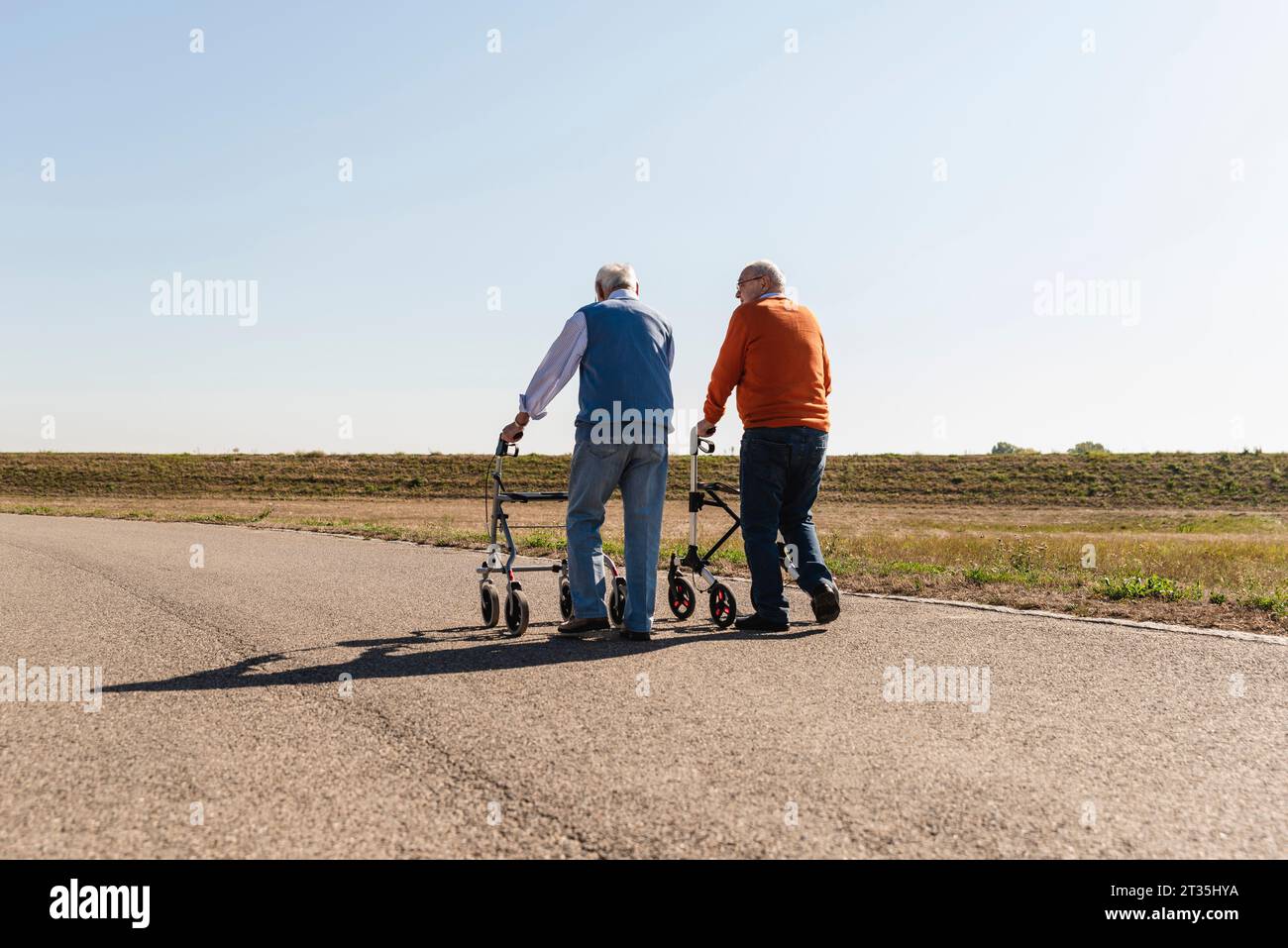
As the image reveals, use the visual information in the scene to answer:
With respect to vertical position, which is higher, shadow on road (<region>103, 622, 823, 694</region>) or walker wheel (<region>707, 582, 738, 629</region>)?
walker wheel (<region>707, 582, 738, 629</region>)

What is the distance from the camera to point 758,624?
661 cm

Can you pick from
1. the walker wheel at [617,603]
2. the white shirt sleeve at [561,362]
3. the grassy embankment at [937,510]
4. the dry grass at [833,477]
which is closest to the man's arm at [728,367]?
the white shirt sleeve at [561,362]

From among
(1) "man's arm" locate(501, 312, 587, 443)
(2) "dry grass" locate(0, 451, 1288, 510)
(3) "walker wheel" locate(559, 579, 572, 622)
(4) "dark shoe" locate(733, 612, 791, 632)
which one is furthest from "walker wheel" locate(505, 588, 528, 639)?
(2) "dry grass" locate(0, 451, 1288, 510)

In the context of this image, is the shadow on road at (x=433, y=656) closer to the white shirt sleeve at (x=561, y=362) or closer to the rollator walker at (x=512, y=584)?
the rollator walker at (x=512, y=584)

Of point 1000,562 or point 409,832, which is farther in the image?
point 1000,562

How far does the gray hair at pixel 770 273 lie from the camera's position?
6973 millimetres

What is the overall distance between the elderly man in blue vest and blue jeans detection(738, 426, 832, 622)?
0.84 meters

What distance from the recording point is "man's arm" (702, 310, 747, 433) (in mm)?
6902

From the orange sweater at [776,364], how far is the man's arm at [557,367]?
122 centimetres

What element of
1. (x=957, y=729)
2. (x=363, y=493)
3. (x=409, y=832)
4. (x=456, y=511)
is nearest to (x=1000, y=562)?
(x=957, y=729)

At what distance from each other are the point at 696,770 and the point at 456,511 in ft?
119

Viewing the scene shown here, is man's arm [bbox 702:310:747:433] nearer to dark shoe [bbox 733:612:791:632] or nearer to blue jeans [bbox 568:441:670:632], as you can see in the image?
blue jeans [bbox 568:441:670:632]

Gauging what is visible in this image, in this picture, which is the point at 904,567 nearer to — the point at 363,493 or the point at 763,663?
the point at 763,663
